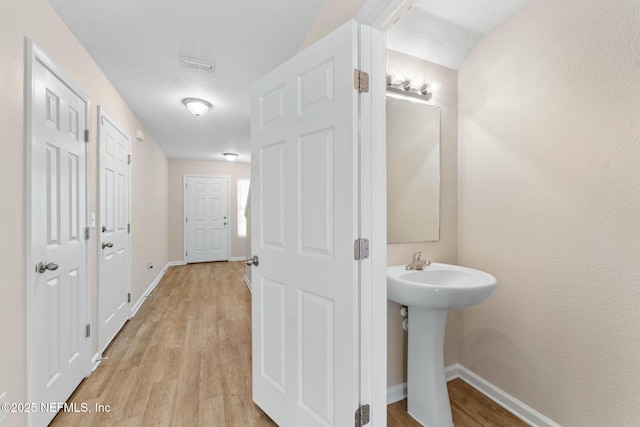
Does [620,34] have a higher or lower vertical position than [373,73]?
higher

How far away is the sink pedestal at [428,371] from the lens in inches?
57.2

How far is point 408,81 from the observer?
5.56 feet

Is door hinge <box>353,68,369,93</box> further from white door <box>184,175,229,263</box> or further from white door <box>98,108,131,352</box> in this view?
white door <box>184,175,229,263</box>

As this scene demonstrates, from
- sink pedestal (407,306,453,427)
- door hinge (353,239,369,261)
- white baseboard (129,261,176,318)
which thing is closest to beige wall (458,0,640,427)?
sink pedestal (407,306,453,427)

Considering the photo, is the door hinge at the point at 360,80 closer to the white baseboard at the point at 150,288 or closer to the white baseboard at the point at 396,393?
the white baseboard at the point at 396,393

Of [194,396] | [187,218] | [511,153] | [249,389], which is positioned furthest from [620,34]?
[187,218]

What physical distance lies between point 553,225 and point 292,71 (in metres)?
1.60

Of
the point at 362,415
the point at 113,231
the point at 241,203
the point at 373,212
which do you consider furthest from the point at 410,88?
the point at 241,203

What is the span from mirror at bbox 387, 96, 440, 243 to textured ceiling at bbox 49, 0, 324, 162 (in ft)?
2.79

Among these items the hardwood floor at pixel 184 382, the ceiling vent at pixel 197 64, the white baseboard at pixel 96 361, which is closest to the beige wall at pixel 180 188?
the hardwood floor at pixel 184 382

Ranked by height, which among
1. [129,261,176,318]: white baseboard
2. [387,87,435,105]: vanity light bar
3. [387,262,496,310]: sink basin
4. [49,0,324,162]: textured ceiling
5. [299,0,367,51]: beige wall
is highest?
[49,0,324,162]: textured ceiling

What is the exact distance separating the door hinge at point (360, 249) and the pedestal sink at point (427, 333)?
0.36 metres

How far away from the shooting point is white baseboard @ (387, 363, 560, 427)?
1.48m

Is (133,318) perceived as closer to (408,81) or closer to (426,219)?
(426,219)
